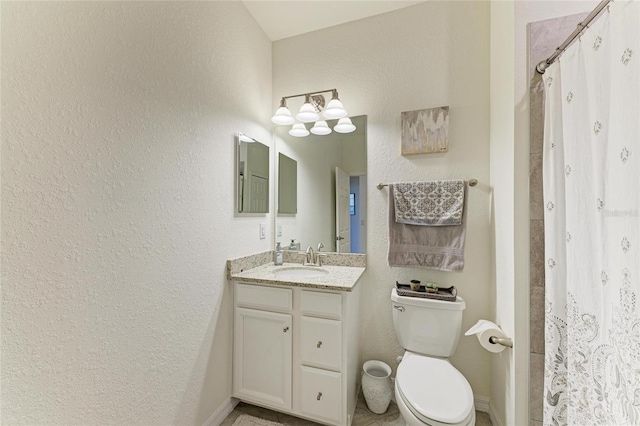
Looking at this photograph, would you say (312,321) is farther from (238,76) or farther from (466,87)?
(466,87)

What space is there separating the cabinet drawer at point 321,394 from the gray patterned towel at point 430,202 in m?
1.06

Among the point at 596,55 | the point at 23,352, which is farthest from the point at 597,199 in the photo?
the point at 23,352

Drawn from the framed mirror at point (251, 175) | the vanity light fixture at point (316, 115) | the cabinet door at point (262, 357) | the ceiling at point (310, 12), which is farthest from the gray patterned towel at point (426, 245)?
the ceiling at point (310, 12)

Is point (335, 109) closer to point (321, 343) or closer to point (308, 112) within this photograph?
point (308, 112)

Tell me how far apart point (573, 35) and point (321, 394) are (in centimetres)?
197

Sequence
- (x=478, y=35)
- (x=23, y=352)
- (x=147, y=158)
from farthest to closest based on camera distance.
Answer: (x=478, y=35) → (x=147, y=158) → (x=23, y=352)

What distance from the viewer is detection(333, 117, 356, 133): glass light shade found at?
1.88 meters

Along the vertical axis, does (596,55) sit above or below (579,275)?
above

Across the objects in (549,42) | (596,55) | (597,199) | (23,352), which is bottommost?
(23,352)

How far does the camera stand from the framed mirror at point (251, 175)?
5.66ft

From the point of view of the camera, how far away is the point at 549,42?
1.13 m

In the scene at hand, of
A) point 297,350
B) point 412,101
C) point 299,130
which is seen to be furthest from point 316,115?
point 297,350

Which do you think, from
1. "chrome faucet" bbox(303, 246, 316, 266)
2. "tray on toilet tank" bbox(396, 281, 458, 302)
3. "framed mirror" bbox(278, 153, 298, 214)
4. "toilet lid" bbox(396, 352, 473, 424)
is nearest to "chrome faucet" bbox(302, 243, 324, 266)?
"chrome faucet" bbox(303, 246, 316, 266)

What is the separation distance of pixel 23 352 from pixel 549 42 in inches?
88.8
